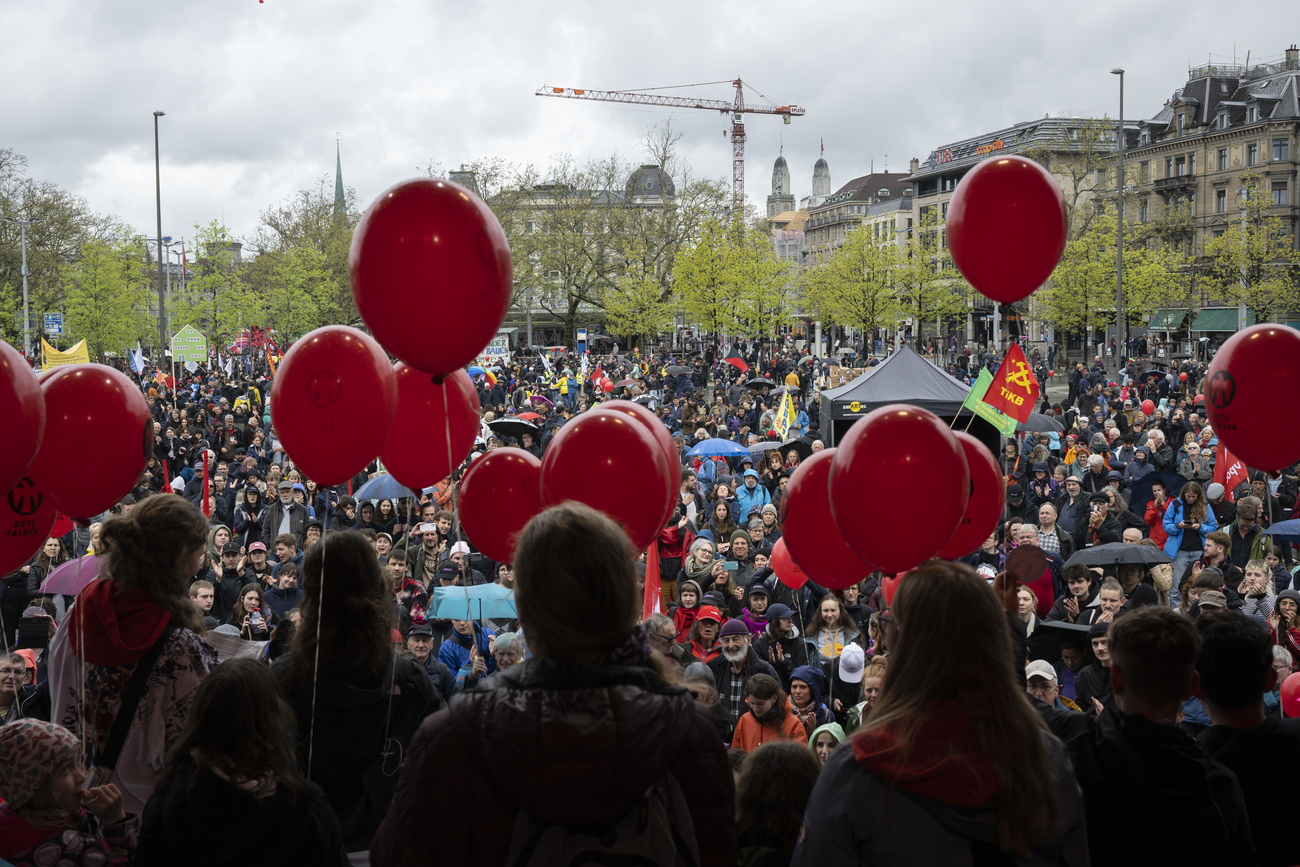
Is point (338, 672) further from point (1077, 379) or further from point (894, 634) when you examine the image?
point (1077, 379)

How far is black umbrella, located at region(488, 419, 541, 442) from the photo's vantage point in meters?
16.5

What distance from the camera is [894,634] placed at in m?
2.29

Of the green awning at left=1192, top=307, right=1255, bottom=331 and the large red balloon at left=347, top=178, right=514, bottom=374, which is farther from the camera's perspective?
the green awning at left=1192, top=307, right=1255, bottom=331

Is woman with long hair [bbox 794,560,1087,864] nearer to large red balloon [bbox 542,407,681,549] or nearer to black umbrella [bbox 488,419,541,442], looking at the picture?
large red balloon [bbox 542,407,681,549]

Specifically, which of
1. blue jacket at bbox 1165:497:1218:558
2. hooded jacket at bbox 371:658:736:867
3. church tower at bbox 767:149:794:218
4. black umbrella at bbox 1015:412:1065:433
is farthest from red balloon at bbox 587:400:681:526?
church tower at bbox 767:149:794:218

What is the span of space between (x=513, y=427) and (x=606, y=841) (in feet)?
49.0

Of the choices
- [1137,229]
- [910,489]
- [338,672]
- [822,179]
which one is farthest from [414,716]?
[822,179]

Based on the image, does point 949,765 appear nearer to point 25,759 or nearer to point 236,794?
point 236,794

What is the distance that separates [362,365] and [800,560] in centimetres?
197

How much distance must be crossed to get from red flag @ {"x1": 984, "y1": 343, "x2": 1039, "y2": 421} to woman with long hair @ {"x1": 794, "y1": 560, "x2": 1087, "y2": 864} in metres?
4.80

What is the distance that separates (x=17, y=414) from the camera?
11.3 feet

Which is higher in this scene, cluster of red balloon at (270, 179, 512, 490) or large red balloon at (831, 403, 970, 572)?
cluster of red balloon at (270, 179, 512, 490)

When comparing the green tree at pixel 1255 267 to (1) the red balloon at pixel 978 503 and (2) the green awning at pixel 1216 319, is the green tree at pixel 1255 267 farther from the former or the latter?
(1) the red balloon at pixel 978 503

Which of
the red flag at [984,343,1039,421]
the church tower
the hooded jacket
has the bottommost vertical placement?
the hooded jacket
